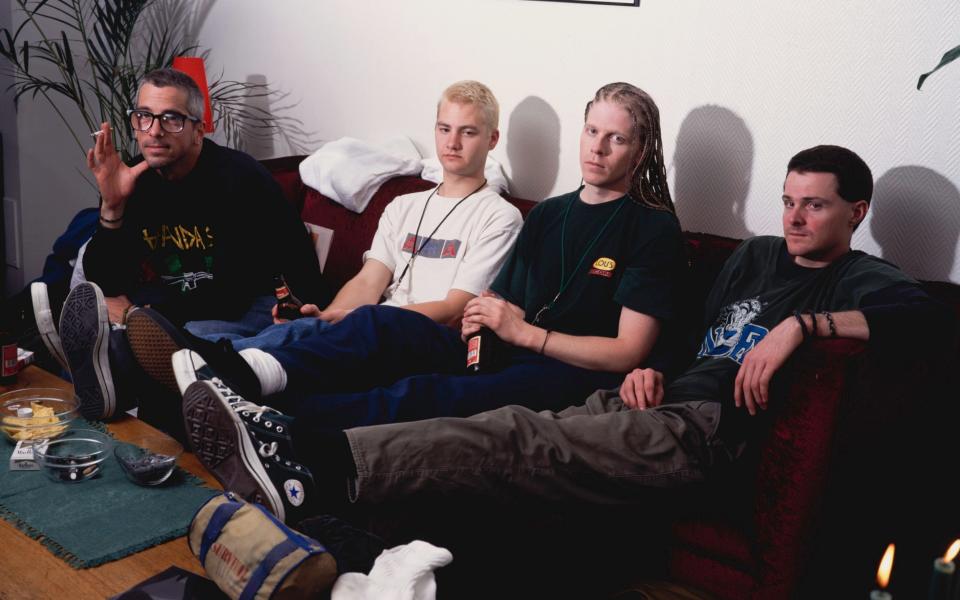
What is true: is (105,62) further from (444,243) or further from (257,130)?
(444,243)

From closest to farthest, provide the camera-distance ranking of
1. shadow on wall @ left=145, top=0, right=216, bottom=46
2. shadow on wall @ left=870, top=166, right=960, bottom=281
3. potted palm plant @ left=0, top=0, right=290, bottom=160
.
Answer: shadow on wall @ left=870, top=166, right=960, bottom=281 < potted palm plant @ left=0, top=0, right=290, bottom=160 < shadow on wall @ left=145, top=0, right=216, bottom=46

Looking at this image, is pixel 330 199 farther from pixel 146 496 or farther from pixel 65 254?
pixel 146 496

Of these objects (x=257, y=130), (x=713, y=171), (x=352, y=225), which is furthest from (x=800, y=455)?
(x=257, y=130)

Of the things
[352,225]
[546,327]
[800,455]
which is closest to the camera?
[800,455]

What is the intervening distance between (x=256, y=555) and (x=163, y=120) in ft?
5.24

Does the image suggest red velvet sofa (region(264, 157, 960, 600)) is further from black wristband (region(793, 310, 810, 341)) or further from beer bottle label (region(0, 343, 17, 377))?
beer bottle label (region(0, 343, 17, 377))

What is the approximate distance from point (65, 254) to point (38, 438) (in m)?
1.33

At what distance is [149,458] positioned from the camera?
1746mm

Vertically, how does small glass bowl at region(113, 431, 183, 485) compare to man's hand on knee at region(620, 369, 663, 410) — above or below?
below

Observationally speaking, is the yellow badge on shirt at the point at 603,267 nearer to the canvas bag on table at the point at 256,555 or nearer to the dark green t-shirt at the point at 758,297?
the dark green t-shirt at the point at 758,297

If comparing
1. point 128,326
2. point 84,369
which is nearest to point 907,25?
point 128,326

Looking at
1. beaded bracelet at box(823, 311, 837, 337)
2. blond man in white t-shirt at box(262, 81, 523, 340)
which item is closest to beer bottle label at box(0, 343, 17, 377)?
blond man in white t-shirt at box(262, 81, 523, 340)

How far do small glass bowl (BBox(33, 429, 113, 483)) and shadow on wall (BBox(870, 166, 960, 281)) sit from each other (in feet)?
6.04

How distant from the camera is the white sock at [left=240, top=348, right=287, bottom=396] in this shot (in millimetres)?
Result: 1908
